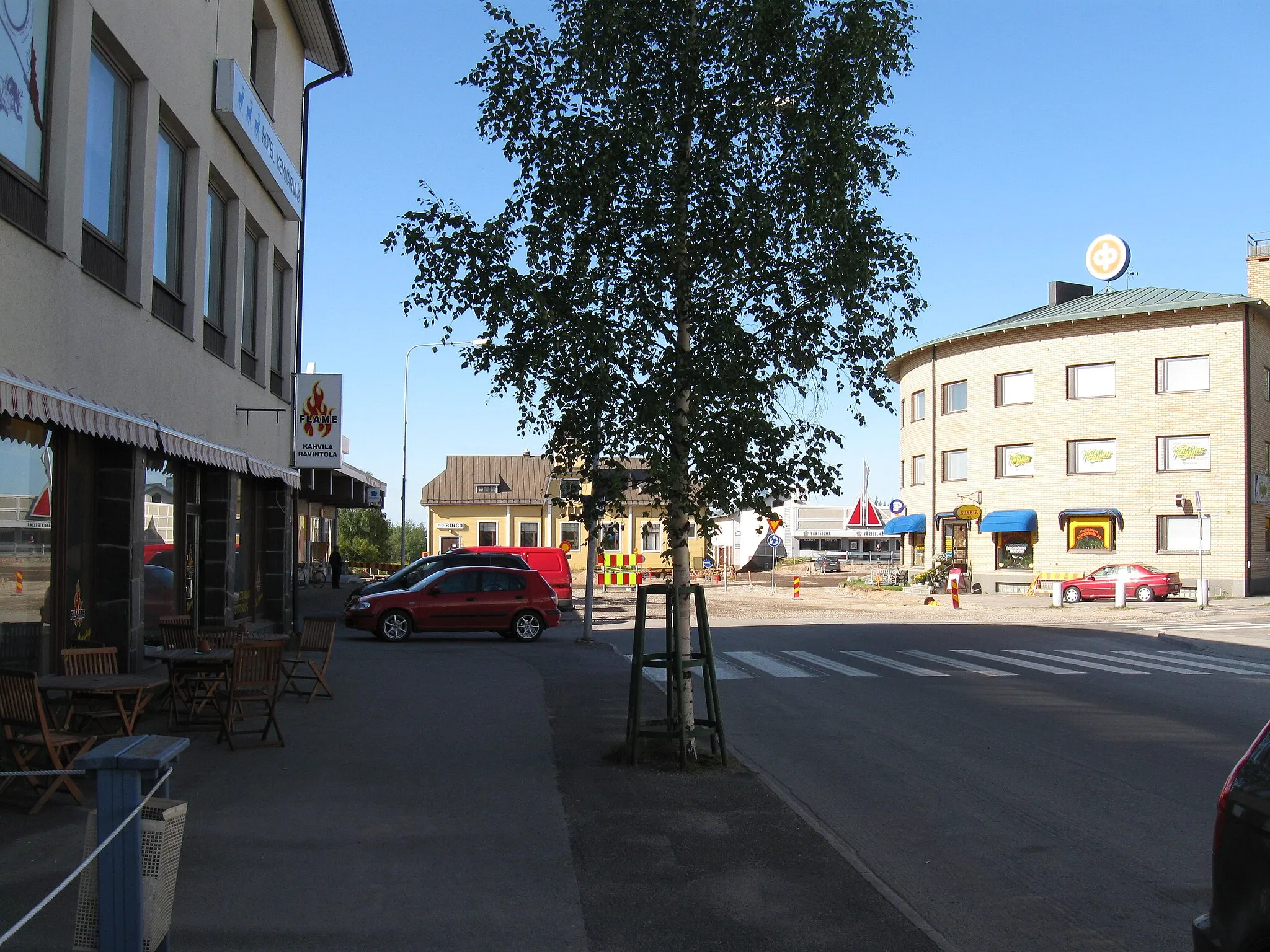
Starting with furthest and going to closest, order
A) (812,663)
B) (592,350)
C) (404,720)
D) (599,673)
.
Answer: (812,663) → (599,673) → (404,720) → (592,350)

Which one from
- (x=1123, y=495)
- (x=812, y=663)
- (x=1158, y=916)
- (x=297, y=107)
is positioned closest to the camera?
(x=1158, y=916)

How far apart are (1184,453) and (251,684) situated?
4002cm

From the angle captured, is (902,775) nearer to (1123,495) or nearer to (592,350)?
(592,350)

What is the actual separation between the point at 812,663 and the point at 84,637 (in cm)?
1089

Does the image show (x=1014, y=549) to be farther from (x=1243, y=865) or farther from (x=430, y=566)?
(x=1243, y=865)

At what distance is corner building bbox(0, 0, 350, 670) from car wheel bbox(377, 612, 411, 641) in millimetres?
2989

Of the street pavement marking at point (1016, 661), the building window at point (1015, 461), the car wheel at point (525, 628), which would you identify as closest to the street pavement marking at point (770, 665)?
the street pavement marking at point (1016, 661)

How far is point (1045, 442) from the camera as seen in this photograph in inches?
1807

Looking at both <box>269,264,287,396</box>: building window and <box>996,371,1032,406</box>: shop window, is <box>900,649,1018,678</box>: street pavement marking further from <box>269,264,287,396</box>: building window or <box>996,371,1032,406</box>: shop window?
<box>996,371,1032,406</box>: shop window

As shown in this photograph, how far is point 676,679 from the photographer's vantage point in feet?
30.1

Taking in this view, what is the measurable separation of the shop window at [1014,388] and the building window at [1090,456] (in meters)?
2.89

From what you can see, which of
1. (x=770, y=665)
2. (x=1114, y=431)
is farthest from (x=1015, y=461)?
(x=770, y=665)

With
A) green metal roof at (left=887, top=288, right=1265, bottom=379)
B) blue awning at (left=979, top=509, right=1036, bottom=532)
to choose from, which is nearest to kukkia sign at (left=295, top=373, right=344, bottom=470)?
green metal roof at (left=887, top=288, right=1265, bottom=379)

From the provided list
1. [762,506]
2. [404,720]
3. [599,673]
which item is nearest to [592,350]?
[762,506]
